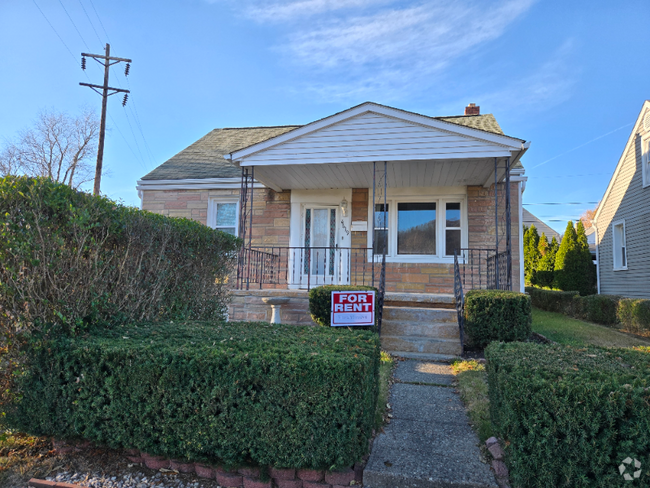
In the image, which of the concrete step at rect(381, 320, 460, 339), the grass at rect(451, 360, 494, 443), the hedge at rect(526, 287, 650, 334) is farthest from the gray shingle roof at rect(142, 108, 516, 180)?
the grass at rect(451, 360, 494, 443)

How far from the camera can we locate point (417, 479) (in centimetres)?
245

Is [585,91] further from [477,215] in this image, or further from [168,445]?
[168,445]

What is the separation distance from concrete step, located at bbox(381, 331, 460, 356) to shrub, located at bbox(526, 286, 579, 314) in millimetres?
9940

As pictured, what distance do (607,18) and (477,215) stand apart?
17.6ft

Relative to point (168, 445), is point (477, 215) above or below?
above

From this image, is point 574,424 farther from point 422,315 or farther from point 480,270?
point 480,270

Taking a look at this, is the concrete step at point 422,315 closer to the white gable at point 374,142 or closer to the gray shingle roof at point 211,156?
the white gable at point 374,142

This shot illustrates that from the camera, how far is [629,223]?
13.8m

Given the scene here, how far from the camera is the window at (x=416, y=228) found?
9.58m

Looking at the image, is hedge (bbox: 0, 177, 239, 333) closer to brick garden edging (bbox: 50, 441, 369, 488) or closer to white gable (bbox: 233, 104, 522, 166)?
brick garden edging (bbox: 50, 441, 369, 488)

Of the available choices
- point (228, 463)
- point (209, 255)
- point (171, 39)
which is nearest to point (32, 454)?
point (228, 463)

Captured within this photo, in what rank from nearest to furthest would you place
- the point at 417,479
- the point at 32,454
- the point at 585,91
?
the point at 417,479, the point at 32,454, the point at 585,91

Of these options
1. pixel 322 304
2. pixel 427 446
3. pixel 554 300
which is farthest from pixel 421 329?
pixel 554 300

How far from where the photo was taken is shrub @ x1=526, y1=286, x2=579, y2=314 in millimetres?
13688
